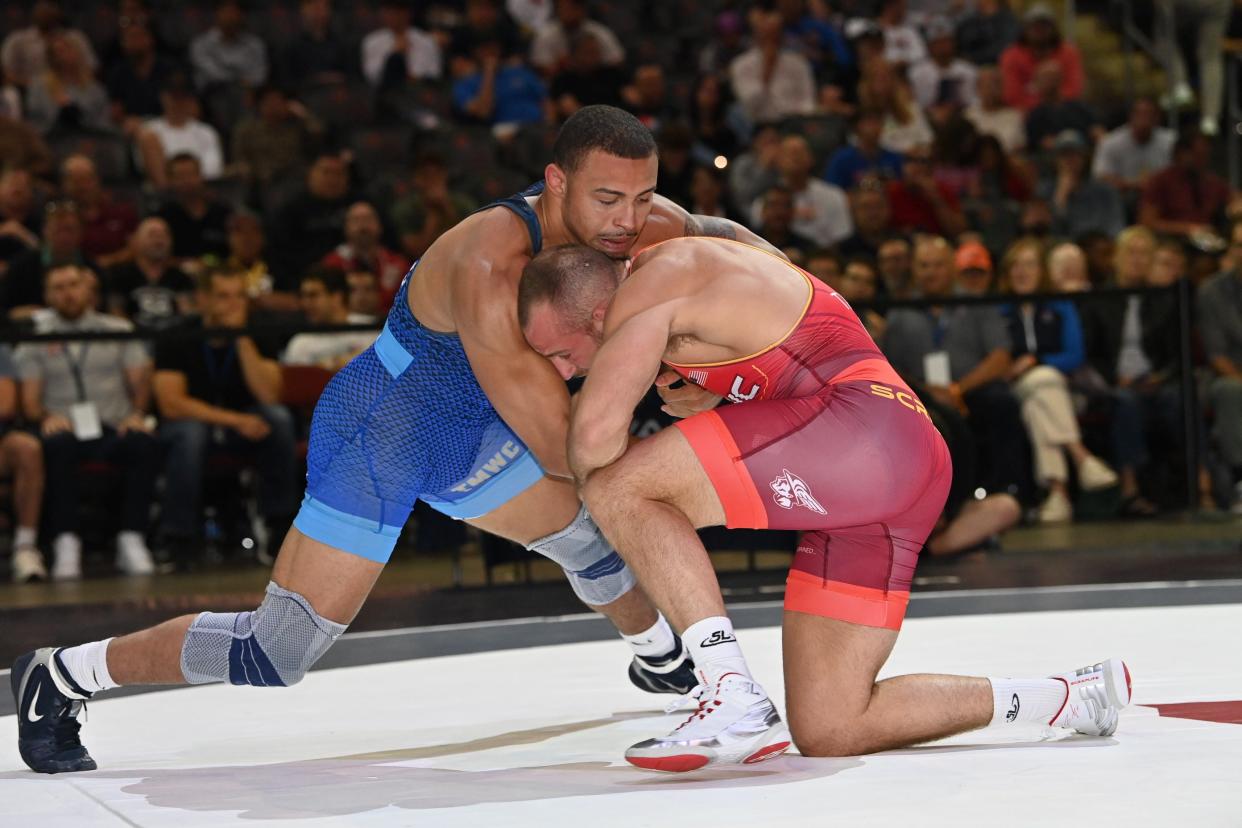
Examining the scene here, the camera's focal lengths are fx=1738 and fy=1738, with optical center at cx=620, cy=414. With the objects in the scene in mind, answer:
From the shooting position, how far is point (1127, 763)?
2.85m

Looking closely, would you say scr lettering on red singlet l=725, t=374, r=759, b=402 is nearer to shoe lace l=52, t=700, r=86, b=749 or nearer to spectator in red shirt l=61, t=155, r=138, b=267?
shoe lace l=52, t=700, r=86, b=749

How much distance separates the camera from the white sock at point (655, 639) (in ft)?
12.2

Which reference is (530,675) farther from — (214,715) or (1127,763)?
(1127,763)

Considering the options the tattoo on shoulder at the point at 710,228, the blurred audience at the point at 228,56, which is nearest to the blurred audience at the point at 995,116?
the blurred audience at the point at 228,56

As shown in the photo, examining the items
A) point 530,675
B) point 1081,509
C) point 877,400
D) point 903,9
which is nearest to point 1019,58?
point 903,9

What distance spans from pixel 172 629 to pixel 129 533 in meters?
3.77

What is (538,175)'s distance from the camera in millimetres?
9078

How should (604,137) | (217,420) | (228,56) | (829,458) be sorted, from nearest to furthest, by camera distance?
(829,458) → (604,137) → (217,420) → (228,56)

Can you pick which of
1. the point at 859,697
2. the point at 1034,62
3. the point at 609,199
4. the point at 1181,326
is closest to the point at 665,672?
the point at 859,697

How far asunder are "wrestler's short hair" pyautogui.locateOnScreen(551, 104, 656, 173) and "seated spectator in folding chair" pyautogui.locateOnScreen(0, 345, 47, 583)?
410 centimetres

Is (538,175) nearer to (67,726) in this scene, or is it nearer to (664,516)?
(67,726)

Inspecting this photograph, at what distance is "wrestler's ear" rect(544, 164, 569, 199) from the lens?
10.9 feet

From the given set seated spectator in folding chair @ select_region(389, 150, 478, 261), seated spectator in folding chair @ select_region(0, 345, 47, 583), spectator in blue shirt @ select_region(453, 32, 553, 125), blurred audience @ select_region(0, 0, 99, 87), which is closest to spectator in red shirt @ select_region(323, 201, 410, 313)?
seated spectator in folding chair @ select_region(389, 150, 478, 261)

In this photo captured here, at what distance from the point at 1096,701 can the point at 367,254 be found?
5590 millimetres
